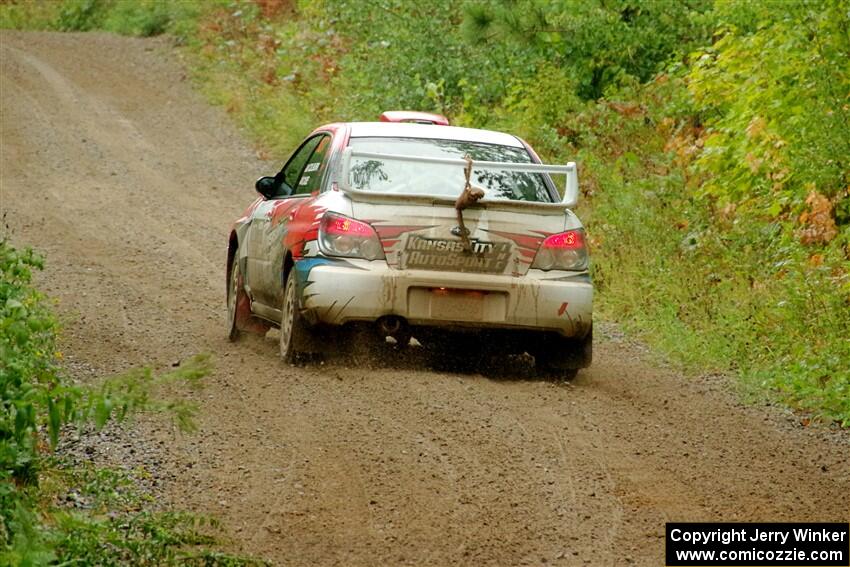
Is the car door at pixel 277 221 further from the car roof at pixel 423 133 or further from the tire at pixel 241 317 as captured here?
the car roof at pixel 423 133

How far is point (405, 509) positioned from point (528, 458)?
115 cm

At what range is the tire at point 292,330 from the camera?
30.7 ft

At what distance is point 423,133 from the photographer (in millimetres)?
10117

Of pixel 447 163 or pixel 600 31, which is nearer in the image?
pixel 447 163

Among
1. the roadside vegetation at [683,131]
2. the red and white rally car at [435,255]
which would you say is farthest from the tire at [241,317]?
the roadside vegetation at [683,131]

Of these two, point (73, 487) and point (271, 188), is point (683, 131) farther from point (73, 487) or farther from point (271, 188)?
point (73, 487)

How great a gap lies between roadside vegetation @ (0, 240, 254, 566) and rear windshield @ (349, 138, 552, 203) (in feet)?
10.6

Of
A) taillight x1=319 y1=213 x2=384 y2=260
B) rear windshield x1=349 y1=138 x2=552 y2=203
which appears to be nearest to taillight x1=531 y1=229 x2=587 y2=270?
rear windshield x1=349 y1=138 x2=552 y2=203

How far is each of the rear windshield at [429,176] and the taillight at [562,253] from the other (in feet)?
1.22

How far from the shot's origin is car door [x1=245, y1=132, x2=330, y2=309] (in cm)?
1001

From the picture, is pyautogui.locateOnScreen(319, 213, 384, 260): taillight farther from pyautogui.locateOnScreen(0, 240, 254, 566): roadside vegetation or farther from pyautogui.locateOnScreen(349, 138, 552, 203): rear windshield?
pyautogui.locateOnScreen(0, 240, 254, 566): roadside vegetation

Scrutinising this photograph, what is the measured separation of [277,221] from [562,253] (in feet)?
7.03

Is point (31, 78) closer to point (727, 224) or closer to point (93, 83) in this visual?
point (93, 83)

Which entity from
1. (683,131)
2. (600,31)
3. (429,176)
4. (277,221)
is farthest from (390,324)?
(600,31)
